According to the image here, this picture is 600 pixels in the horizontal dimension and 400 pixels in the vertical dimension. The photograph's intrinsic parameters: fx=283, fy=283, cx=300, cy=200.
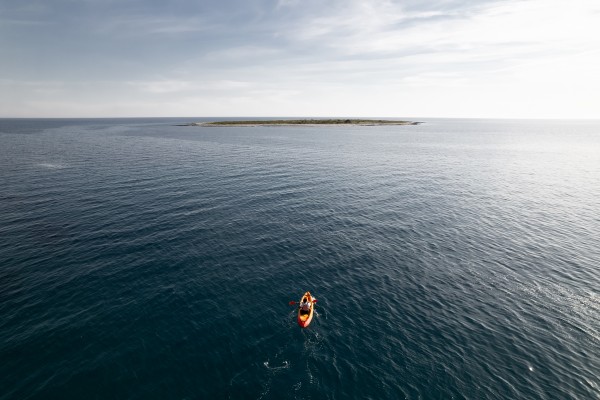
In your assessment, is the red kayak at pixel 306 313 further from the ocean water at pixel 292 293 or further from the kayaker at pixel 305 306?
the ocean water at pixel 292 293

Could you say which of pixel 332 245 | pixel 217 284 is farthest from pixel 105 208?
pixel 332 245

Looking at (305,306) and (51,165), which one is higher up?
(51,165)

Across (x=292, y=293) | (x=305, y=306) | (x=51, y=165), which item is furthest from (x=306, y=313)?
(x=51, y=165)

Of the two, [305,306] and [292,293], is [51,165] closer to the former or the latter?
[292,293]

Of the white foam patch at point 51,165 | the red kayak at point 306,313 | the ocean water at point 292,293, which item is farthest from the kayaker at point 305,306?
the white foam patch at point 51,165

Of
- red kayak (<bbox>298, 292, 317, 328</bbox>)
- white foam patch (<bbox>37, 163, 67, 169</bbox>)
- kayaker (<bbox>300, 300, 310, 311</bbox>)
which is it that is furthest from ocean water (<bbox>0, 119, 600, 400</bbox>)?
white foam patch (<bbox>37, 163, 67, 169</bbox>)

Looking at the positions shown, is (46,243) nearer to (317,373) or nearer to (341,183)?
(317,373)

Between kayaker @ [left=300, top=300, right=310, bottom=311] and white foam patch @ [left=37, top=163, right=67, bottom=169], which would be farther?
white foam patch @ [left=37, top=163, right=67, bottom=169]

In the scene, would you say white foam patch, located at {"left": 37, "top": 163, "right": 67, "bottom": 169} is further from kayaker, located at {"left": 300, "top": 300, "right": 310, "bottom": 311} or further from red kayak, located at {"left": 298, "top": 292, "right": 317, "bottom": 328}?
kayaker, located at {"left": 300, "top": 300, "right": 310, "bottom": 311}
